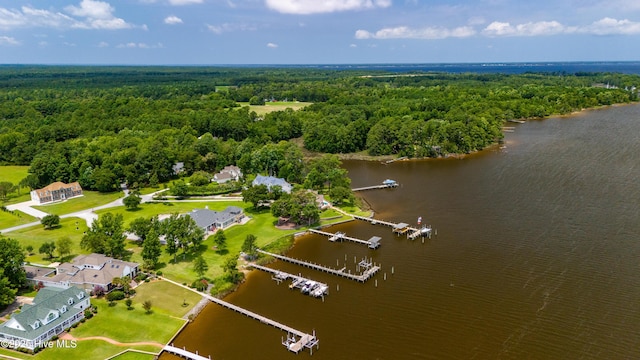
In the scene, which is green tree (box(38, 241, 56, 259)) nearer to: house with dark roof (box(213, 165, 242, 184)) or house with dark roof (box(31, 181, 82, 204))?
house with dark roof (box(31, 181, 82, 204))

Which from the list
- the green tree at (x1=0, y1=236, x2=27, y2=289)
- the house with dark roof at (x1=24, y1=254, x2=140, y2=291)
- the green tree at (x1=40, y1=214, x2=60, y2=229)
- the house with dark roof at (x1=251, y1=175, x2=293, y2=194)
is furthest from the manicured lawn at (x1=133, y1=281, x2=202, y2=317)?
the house with dark roof at (x1=251, y1=175, x2=293, y2=194)

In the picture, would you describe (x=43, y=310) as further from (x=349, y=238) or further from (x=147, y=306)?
(x=349, y=238)

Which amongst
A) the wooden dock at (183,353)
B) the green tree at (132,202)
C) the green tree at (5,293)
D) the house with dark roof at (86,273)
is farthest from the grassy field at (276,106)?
the wooden dock at (183,353)

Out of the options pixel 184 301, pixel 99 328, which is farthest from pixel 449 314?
pixel 99 328

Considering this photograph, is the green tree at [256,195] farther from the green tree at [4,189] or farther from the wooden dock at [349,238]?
the green tree at [4,189]

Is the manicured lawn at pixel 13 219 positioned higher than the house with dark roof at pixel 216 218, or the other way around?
the house with dark roof at pixel 216 218

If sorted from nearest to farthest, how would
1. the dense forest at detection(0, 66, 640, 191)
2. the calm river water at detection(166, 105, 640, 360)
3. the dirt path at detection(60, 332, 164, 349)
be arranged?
the dirt path at detection(60, 332, 164, 349) → the calm river water at detection(166, 105, 640, 360) → the dense forest at detection(0, 66, 640, 191)
